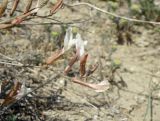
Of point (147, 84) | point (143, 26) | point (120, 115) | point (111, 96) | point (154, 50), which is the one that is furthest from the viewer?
point (143, 26)

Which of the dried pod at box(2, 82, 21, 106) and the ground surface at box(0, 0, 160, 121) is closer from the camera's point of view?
the dried pod at box(2, 82, 21, 106)

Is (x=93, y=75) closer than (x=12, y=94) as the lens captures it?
No

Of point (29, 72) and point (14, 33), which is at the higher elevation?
point (14, 33)

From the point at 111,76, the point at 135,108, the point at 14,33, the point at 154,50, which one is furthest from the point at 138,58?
the point at 14,33

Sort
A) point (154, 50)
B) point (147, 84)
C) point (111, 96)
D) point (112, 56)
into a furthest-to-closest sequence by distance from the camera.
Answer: point (154, 50) < point (112, 56) < point (147, 84) < point (111, 96)

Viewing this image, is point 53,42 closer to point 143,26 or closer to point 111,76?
point 111,76

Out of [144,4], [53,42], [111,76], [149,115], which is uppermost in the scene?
[144,4]

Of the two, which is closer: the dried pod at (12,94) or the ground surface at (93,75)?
the dried pod at (12,94)

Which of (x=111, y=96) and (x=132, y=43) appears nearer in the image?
(x=111, y=96)
